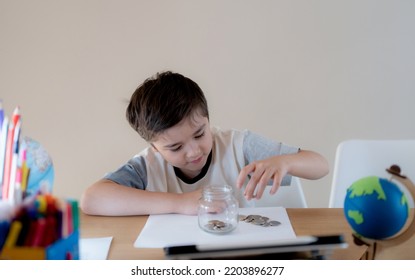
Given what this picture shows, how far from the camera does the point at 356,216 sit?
0.52 metres

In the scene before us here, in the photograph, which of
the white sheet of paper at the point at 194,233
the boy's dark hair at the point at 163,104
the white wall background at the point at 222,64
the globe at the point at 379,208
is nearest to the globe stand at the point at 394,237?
the globe at the point at 379,208

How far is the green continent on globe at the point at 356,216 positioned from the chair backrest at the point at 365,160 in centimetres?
49

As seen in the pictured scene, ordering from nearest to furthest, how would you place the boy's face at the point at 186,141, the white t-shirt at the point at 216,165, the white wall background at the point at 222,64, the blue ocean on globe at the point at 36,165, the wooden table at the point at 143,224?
the blue ocean on globe at the point at 36,165 < the wooden table at the point at 143,224 < the boy's face at the point at 186,141 < the white t-shirt at the point at 216,165 < the white wall background at the point at 222,64

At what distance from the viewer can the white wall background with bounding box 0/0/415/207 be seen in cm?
152

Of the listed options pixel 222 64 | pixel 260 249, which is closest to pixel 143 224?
pixel 260 249

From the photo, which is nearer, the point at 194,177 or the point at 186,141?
the point at 186,141

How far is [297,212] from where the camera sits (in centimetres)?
77

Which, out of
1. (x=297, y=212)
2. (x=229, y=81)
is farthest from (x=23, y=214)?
(x=229, y=81)

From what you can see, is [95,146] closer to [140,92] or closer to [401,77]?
[140,92]

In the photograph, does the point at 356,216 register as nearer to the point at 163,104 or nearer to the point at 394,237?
the point at 394,237

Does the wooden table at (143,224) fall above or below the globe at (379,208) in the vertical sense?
below

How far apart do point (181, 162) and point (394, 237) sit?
19.3 inches

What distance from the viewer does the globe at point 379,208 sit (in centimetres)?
49

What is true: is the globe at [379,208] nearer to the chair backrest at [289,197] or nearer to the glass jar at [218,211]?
the glass jar at [218,211]
